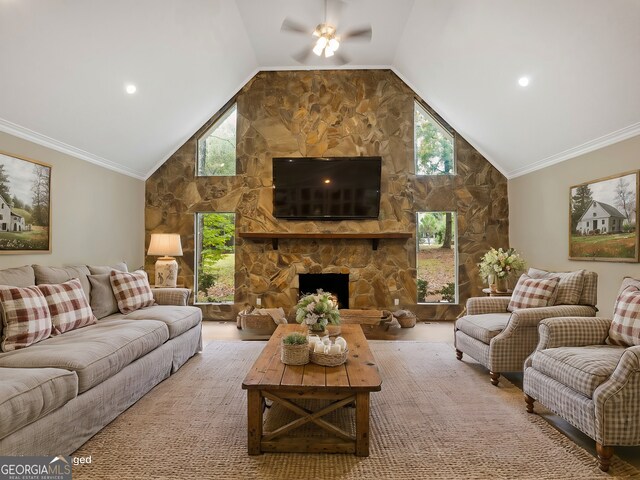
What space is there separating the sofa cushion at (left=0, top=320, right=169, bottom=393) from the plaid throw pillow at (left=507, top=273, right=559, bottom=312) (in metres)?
3.54

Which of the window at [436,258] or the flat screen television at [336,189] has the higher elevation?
the flat screen television at [336,189]

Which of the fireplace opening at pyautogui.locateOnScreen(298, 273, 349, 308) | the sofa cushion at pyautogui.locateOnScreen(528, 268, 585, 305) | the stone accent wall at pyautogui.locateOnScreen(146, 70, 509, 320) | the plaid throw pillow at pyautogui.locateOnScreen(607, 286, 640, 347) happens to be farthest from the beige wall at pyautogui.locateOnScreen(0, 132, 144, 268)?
the sofa cushion at pyautogui.locateOnScreen(528, 268, 585, 305)

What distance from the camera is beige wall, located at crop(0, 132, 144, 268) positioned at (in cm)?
414

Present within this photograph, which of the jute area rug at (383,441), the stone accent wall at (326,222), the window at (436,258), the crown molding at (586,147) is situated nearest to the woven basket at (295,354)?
the jute area rug at (383,441)

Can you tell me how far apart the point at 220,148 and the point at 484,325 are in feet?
16.2

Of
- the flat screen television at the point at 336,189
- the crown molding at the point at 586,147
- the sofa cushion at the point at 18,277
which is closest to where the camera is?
the sofa cushion at the point at 18,277

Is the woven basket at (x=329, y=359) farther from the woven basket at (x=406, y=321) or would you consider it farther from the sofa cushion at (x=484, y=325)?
the woven basket at (x=406, y=321)

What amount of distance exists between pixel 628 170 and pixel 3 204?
6.19 metres

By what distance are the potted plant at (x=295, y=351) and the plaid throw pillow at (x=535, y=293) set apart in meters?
2.48

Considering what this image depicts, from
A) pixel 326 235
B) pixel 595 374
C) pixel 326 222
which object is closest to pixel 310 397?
pixel 595 374

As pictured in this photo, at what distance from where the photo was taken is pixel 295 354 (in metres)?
2.65

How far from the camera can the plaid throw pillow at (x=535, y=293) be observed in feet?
12.4

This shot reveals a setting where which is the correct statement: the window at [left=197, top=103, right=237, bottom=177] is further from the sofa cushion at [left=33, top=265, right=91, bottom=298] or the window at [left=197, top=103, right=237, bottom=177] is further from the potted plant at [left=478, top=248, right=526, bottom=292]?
the potted plant at [left=478, top=248, right=526, bottom=292]

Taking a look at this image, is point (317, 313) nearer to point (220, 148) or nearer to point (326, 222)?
point (326, 222)
